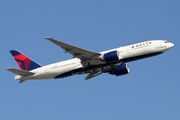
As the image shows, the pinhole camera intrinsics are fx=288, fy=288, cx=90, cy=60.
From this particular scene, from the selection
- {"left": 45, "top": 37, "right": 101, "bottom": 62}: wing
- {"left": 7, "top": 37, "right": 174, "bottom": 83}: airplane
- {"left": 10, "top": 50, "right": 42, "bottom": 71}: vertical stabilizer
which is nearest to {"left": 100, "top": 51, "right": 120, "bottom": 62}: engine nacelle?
{"left": 7, "top": 37, "right": 174, "bottom": 83}: airplane

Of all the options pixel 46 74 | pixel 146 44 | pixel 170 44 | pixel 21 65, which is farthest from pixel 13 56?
pixel 170 44

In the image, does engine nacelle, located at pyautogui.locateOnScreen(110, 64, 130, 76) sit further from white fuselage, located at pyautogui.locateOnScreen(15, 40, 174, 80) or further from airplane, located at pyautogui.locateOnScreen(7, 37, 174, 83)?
white fuselage, located at pyautogui.locateOnScreen(15, 40, 174, 80)

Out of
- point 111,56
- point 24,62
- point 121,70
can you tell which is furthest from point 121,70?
point 24,62

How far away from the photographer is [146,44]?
44.3 meters

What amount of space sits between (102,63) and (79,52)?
13.6ft

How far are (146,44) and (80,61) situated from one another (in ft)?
35.4

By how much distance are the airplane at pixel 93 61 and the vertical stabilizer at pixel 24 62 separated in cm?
21

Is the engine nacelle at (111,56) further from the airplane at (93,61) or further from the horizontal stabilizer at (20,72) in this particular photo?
the horizontal stabilizer at (20,72)

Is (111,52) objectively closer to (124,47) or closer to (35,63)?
(124,47)

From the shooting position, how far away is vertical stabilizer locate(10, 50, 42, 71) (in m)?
50.2

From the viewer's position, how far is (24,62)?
168 feet

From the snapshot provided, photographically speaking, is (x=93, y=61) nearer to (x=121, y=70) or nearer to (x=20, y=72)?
(x=121, y=70)

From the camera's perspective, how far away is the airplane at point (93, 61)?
143 ft

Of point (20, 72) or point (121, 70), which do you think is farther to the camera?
point (121, 70)
